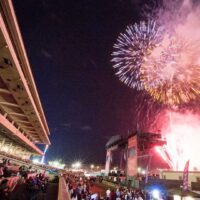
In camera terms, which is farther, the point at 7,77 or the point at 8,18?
the point at 7,77

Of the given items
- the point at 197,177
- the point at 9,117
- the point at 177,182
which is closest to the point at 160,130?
the point at 197,177

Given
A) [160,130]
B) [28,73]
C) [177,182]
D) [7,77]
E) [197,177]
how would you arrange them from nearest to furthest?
[7,77] → [28,73] → [177,182] → [197,177] → [160,130]

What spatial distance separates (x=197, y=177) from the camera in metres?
29.9

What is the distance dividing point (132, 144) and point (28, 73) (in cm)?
4414

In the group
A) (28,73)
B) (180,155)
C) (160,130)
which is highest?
(160,130)

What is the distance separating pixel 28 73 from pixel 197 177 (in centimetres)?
2924

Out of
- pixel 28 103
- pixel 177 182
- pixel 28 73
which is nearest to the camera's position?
pixel 28 73

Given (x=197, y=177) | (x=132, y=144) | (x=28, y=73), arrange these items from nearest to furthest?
(x=28, y=73), (x=197, y=177), (x=132, y=144)

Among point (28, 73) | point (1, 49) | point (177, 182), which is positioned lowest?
point (177, 182)

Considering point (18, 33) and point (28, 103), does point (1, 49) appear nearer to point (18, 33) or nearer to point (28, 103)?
point (18, 33)

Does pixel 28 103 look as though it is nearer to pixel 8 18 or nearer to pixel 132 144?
pixel 8 18

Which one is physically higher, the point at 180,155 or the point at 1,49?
the point at 180,155

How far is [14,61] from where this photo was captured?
8.74 meters

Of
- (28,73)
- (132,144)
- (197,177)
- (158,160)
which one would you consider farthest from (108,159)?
(28,73)
